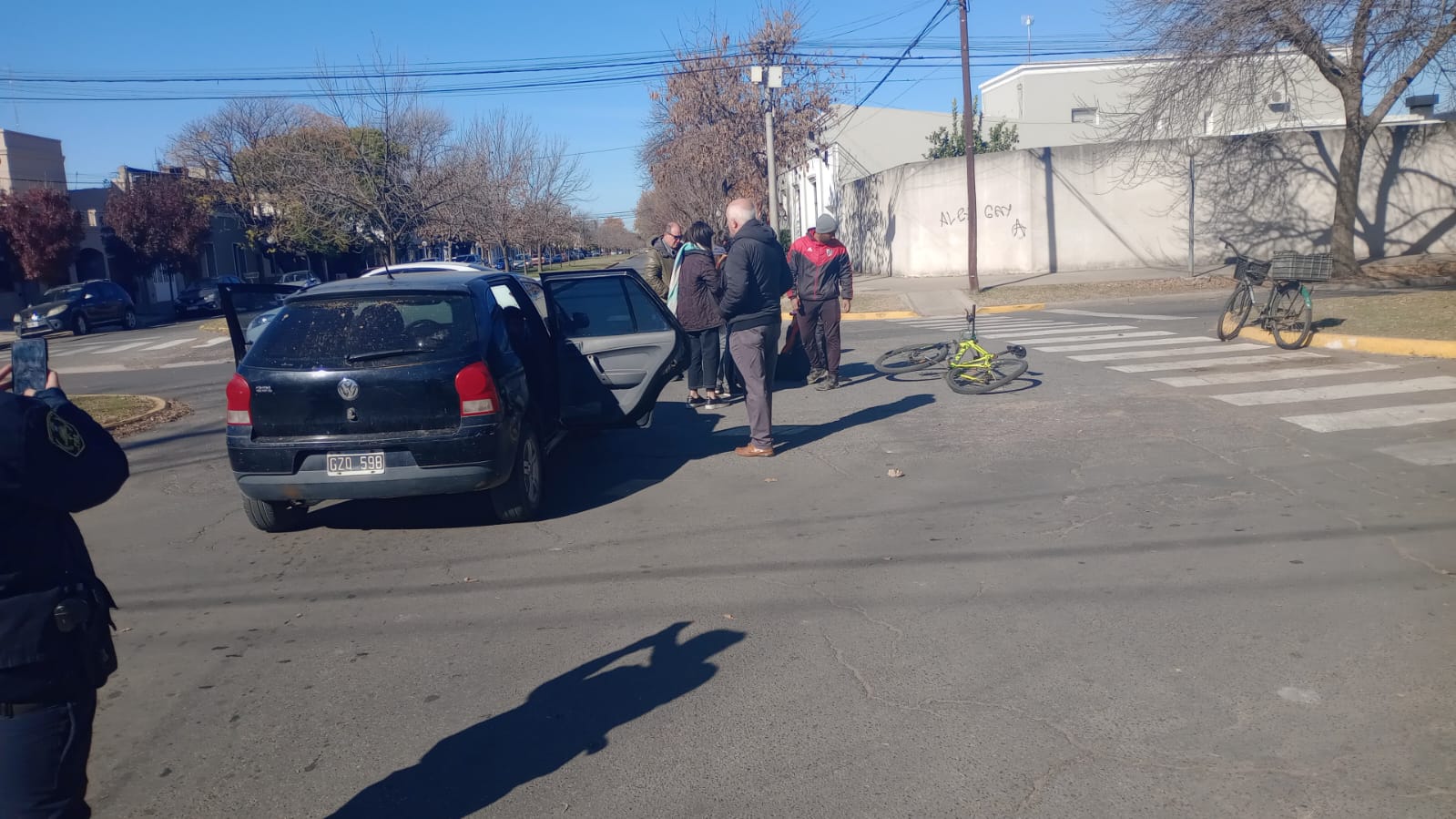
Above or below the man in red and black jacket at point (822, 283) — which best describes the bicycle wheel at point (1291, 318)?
below

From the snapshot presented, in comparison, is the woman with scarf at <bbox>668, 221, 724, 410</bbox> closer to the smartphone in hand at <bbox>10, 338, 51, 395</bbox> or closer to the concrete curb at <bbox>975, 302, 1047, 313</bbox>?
the smartphone in hand at <bbox>10, 338, 51, 395</bbox>

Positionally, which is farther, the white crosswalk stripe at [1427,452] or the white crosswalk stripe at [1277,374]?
the white crosswalk stripe at [1277,374]

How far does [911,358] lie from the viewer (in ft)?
40.2

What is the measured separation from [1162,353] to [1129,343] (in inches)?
42.1

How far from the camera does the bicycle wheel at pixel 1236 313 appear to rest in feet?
42.8

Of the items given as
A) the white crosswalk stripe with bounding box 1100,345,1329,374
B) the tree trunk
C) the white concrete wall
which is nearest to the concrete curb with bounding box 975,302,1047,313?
the white concrete wall

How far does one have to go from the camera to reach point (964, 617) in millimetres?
5094

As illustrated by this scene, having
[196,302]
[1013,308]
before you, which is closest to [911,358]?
[1013,308]

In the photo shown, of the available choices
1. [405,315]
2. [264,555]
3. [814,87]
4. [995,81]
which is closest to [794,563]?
[405,315]

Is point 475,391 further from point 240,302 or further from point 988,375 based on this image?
point 988,375

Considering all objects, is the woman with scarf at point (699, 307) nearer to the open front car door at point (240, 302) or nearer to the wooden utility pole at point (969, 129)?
the open front car door at point (240, 302)

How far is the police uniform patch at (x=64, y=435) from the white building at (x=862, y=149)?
129ft

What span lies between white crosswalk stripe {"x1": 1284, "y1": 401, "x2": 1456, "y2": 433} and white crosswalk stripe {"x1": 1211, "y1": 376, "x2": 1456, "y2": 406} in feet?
1.89

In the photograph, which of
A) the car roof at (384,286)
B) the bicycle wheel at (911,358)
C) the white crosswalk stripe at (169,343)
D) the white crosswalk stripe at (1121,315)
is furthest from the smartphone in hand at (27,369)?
the white crosswalk stripe at (169,343)
